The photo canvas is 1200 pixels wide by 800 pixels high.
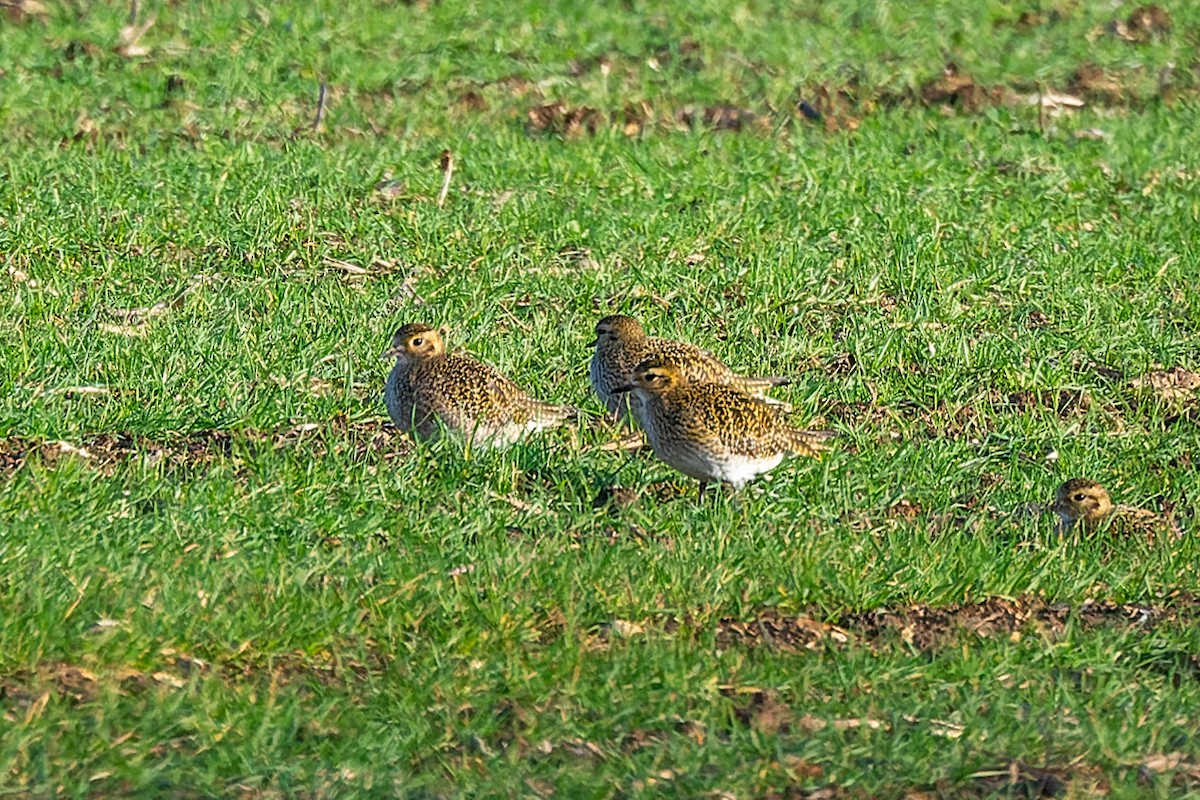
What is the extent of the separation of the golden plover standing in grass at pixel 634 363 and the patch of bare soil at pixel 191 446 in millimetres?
998

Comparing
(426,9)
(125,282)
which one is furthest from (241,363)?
(426,9)

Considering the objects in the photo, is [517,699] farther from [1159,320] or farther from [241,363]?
[1159,320]

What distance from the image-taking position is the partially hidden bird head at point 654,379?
8.81 m

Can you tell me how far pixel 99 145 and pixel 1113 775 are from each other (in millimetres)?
8829

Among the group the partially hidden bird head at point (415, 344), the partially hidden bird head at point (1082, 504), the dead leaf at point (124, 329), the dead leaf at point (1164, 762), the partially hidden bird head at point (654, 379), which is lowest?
the dead leaf at point (124, 329)

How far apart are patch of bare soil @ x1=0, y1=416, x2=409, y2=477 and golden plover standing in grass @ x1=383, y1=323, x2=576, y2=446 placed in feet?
0.68

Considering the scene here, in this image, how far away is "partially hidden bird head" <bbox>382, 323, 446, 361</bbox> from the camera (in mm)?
9312

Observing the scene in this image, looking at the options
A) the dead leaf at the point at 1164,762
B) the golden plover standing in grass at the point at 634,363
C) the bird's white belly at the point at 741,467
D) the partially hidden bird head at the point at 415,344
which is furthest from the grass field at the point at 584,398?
the partially hidden bird head at the point at 415,344

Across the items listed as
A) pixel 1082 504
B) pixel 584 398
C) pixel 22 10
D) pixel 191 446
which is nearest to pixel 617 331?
pixel 584 398

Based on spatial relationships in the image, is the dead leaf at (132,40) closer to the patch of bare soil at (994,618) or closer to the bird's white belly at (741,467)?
the bird's white belly at (741,467)

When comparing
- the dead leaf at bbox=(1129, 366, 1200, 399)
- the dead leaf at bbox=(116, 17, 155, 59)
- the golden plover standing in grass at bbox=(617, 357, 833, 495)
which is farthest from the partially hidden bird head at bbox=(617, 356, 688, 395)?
the dead leaf at bbox=(116, 17, 155, 59)

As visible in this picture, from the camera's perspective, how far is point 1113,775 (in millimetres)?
6281

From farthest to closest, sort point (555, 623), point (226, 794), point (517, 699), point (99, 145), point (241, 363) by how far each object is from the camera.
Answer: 1. point (99, 145)
2. point (241, 363)
3. point (555, 623)
4. point (517, 699)
5. point (226, 794)

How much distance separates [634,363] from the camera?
30.9 ft
